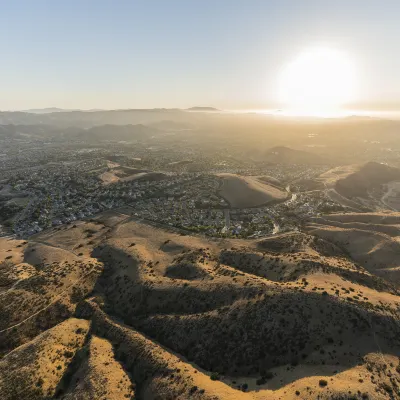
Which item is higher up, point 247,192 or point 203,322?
point 203,322

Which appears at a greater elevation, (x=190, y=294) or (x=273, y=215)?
(x=190, y=294)

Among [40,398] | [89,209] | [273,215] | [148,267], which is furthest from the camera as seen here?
[89,209]

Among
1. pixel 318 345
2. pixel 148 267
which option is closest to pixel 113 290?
pixel 148 267

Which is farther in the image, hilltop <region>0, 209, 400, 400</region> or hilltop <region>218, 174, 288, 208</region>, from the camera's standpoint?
hilltop <region>218, 174, 288, 208</region>

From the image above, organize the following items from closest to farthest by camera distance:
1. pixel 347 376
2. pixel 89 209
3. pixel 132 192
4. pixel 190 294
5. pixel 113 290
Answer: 1. pixel 347 376
2. pixel 190 294
3. pixel 113 290
4. pixel 89 209
5. pixel 132 192

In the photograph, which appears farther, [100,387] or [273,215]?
[273,215]

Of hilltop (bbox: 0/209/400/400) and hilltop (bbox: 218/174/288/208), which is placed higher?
hilltop (bbox: 0/209/400/400)

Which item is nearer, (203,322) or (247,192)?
(203,322)

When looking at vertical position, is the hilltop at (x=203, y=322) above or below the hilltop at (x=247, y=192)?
above

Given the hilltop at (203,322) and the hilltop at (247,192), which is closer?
the hilltop at (203,322)

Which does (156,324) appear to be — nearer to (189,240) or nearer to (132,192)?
(189,240)

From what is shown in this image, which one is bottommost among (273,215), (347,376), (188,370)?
(273,215)
